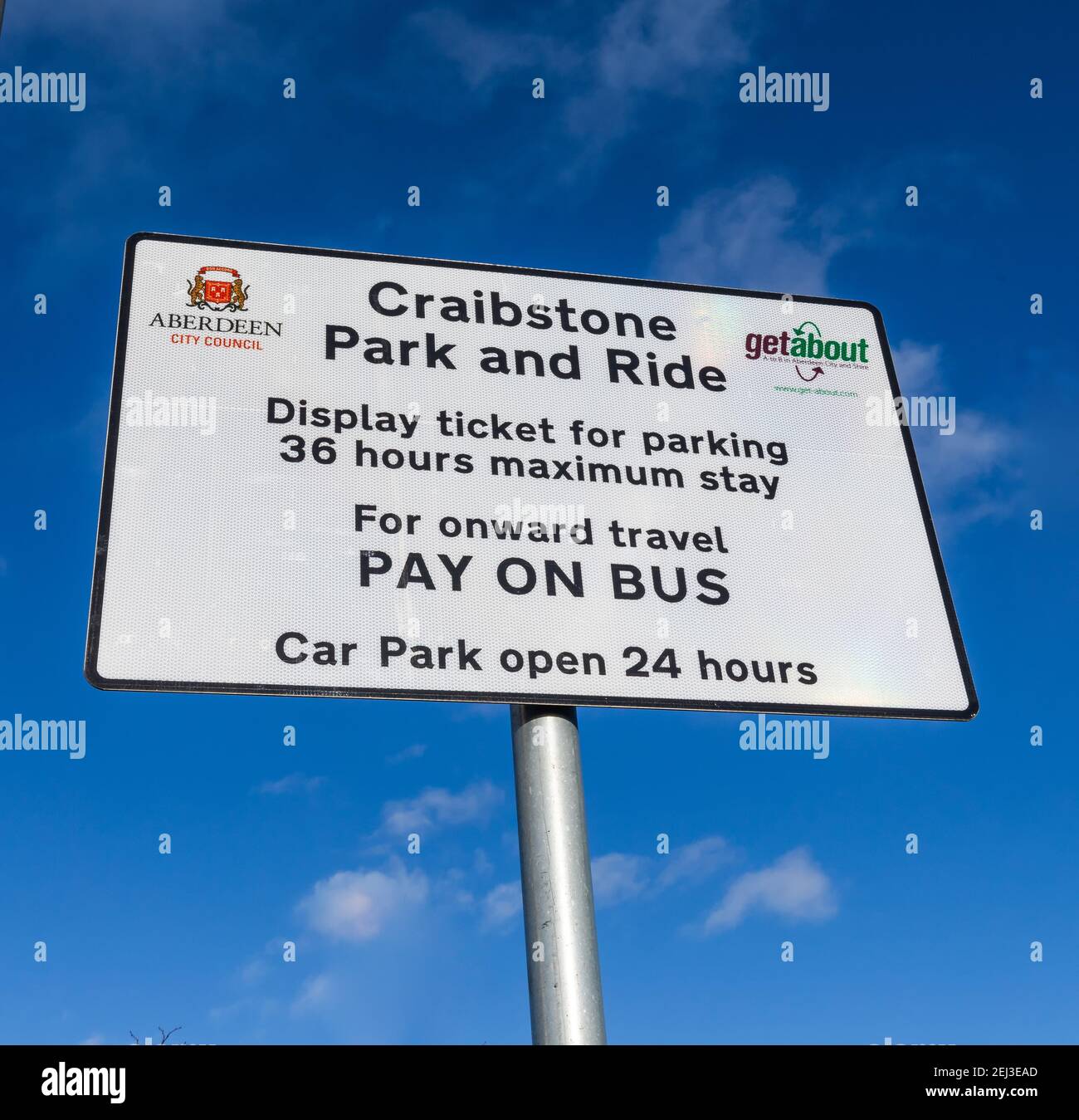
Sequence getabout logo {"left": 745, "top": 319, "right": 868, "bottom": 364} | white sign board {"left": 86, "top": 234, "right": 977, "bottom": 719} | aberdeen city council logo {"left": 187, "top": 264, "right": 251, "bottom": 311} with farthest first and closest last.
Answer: getabout logo {"left": 745, "top": 319, "right": 868, "bottom": 364} < aberdeen city council logo {"left": 187, "top": 264, "right": 251, "bottom": 311} < white sign board {"left": 86, "top": 234, "right": 977, "bottom": 719}

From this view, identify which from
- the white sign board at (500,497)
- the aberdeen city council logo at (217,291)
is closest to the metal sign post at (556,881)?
the white sign board at (500,497)

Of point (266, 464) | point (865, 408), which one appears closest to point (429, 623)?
point (266, 464)

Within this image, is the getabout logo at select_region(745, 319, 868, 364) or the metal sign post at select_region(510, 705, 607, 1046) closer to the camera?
the metal sign post at select_region(510, 705, 607, 1046)

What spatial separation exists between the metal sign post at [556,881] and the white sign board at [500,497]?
0.45 ft

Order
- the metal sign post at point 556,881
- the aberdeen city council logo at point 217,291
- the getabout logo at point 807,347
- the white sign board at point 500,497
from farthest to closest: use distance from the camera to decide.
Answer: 1. the getabout logo at point 807,347
2. the aberdeen city council logo at point 217,291
3. the white sign board at point 500,497
4. the metal sign post at point 556,881

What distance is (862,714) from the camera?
3277 millimetres

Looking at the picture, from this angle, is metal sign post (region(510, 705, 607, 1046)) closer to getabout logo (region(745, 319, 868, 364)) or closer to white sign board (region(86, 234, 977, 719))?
white sign board (region(86, 234, 977, 719))

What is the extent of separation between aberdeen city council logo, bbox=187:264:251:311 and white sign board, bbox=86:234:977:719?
10 mm

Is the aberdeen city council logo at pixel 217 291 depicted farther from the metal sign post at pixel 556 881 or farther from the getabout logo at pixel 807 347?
the getabout logo at pixel 807 347

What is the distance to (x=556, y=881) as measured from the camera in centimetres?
283

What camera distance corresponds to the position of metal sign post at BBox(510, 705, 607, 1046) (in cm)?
266

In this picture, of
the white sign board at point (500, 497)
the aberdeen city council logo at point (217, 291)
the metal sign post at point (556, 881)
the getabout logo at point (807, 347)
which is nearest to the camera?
the metal sign post at point (556, 881)

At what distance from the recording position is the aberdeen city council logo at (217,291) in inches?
148

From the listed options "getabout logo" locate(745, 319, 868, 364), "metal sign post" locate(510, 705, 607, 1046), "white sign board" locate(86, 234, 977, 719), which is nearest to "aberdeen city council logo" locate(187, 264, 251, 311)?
"white sign board" locate(86, 234, 977, 719)
